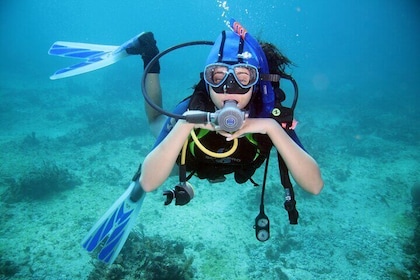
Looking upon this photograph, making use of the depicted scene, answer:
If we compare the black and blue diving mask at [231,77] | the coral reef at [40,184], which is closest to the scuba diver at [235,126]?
the black and blue diving mask at [231,77]

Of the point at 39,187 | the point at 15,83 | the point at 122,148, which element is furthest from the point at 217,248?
the point at 15,83

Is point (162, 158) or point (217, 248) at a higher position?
point (162, 158)

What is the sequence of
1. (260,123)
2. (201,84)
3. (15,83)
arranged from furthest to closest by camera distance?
(15,83), (201,84), (260,123)

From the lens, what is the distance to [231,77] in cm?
255

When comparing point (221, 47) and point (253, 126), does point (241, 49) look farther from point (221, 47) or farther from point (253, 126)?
point (253, 126)

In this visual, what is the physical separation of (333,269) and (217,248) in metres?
3.04

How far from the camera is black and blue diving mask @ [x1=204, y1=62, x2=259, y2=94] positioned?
254cm

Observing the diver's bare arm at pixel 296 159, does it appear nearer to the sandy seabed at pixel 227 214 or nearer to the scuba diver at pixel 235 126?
the scuba diver at pixel 235 126

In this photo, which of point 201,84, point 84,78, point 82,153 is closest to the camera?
point 201,84

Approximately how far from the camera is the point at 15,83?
88.0 feet

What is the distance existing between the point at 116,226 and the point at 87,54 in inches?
158

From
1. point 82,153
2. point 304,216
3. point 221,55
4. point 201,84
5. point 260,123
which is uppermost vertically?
point 221,55

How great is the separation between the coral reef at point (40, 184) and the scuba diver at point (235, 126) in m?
8.13

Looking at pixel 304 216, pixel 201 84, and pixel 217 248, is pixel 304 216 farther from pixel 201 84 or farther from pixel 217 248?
pixel 201 84
